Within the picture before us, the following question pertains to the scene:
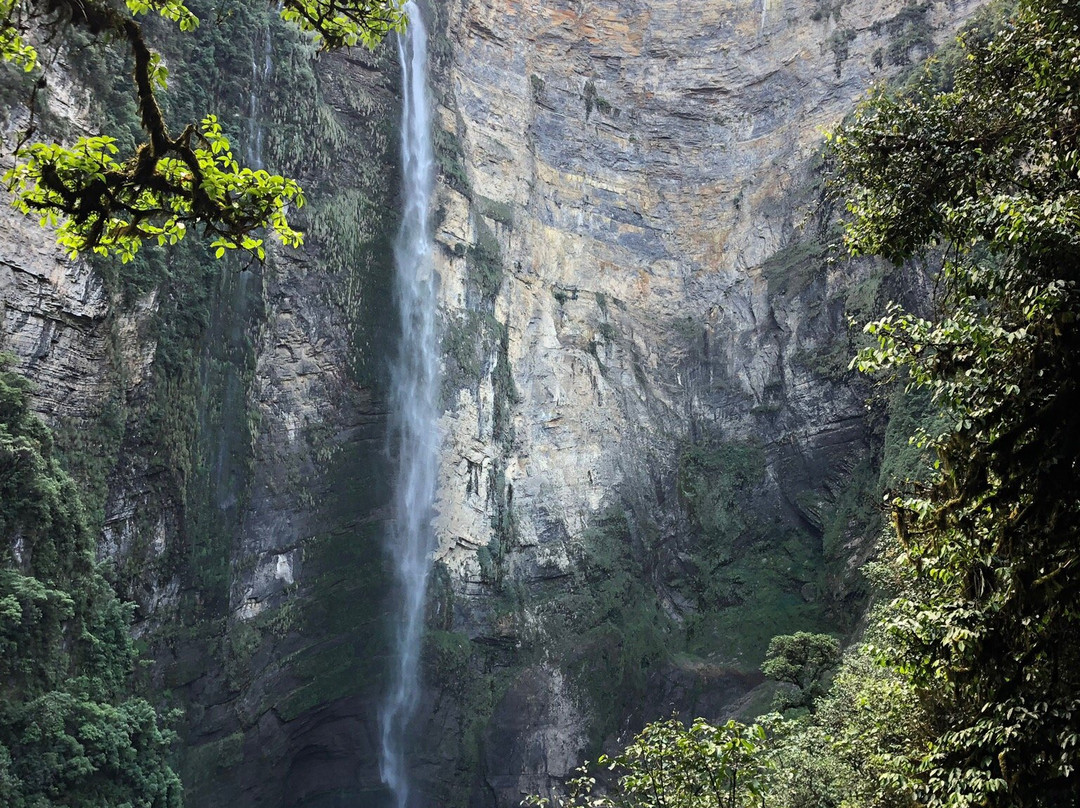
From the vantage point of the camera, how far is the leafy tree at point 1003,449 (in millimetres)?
3889

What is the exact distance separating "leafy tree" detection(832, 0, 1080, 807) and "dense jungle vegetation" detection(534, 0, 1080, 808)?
0.04 feet

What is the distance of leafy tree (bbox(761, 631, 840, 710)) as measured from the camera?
16828mm

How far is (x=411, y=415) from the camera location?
2366 cm

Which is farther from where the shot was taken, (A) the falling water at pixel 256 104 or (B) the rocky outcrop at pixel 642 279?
(B) the rocky outcrop at pixel 642 279

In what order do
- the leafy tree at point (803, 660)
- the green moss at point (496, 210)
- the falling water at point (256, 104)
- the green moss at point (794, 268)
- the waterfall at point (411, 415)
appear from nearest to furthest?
the leafy tree at point (803, 660)
the falling water at point (256, 104)
the waterfall at point (411, 415)
the green moss at point (496, 210)
the green moss at point (794, 268)

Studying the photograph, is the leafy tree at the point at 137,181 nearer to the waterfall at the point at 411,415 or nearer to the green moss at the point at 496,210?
the waterfall at the point at 411,415

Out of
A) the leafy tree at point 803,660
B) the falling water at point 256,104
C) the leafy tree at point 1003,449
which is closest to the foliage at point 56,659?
the falling water at point 256,104

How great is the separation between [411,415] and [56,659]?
12.5m

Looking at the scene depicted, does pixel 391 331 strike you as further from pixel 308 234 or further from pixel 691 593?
pixel 691 593

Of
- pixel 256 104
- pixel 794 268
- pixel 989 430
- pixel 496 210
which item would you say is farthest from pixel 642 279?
pixel 989 430

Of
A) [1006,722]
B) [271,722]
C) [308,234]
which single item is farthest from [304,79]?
[1006,722]

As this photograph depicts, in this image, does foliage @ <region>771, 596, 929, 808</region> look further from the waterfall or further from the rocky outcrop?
the waterfall

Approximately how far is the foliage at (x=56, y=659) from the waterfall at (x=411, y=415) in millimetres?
9121

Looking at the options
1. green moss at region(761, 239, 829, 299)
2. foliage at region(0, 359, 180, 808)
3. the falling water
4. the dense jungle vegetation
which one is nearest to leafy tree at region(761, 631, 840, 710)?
the dense jungle vegetation
